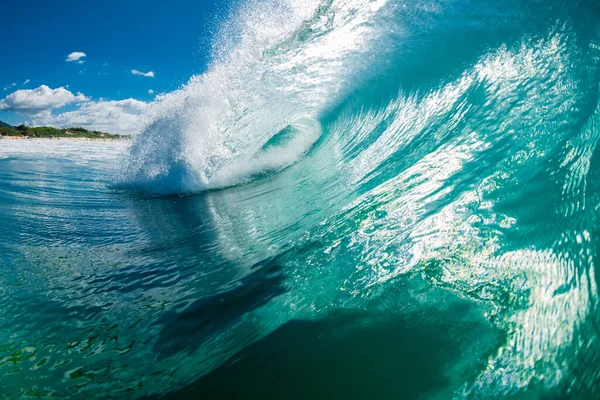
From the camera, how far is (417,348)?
177 centimetres

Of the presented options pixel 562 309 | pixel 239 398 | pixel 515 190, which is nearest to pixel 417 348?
pixel 562 309

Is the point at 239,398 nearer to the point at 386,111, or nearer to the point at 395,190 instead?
the point at 395,190

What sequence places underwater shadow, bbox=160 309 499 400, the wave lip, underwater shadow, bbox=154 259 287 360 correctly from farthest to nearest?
the wave lip < underwater shadow, bbox=154 259 287 360 < underwater shadow, bbox=160 309 499 400

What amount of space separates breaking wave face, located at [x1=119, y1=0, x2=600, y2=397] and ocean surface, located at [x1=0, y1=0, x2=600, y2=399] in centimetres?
2

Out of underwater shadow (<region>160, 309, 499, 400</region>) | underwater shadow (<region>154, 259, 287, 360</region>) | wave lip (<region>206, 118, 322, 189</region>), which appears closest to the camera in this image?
underwater shadow (<region>160, 309, 499, 400</region>)

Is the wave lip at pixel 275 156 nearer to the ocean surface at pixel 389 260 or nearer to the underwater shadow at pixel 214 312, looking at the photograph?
the ocean surface at pixel 389 260

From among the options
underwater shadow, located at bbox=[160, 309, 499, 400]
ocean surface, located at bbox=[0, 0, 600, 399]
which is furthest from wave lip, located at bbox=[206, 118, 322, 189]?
underwater shadow, located at bbox=[160, 309, 499, 400]

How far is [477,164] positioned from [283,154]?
18.6 ft

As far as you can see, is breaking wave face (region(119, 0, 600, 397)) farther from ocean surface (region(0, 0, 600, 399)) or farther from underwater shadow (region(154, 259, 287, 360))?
underwater shadow (region(154, 259, 287, 360))

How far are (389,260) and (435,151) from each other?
1.85 m

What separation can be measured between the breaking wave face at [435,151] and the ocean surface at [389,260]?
2cm

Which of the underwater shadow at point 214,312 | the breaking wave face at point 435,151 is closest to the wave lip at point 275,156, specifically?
the breaking wave face at point 435,151

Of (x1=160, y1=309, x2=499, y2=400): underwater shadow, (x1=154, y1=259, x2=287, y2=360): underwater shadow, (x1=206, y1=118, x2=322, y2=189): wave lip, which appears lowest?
(x1=160, y1=309, x2=499, y2=400): underwater shadow

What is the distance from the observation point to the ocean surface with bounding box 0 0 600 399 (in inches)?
65.5
